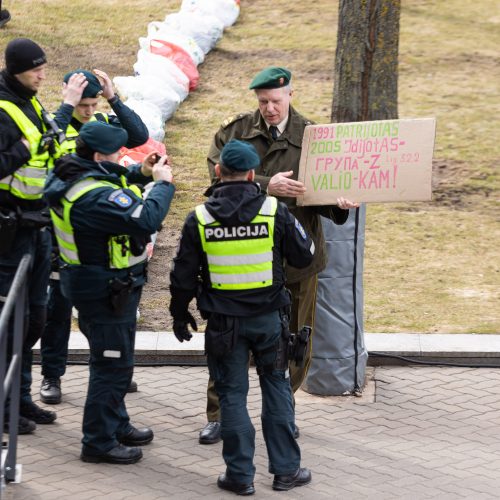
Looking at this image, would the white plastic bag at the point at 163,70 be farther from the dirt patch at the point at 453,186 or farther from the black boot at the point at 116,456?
the black boot at the point at 116,456

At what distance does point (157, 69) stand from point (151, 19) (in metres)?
4.10

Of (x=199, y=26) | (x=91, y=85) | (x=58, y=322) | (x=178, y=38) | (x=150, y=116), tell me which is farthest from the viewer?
(x=199, y=26)

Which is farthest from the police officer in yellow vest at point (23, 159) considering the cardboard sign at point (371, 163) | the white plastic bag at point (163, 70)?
the white plastic bag at point (163, 70)

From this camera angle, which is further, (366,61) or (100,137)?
(366,61)

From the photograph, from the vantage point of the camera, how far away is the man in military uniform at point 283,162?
627cm

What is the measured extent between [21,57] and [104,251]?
1189mm

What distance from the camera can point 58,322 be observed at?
683cm

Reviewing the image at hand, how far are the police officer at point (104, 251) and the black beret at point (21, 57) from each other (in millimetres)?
611

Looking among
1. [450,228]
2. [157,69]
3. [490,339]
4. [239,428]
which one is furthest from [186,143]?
[239,428]

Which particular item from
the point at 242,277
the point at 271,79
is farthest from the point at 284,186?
the point at 242,277

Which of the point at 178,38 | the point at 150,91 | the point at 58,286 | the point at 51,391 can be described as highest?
the point at 178,38

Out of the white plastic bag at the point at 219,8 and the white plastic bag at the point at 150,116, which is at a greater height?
the white plastic bag at the point at 219,8

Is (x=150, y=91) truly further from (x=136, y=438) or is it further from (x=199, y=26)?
(x=136, y=438)

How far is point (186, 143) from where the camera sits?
40.5ft
